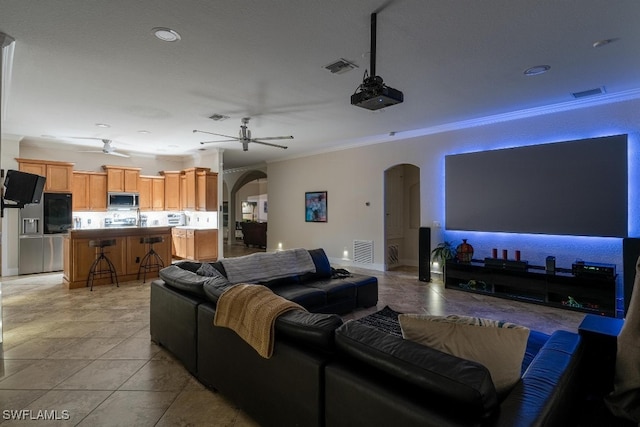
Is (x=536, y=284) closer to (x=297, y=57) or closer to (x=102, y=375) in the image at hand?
(x=297, y=57)

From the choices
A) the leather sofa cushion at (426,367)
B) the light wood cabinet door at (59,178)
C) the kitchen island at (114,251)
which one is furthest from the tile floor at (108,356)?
the light wood cabinet door at (59,178)

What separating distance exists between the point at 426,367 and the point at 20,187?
549 centimetres

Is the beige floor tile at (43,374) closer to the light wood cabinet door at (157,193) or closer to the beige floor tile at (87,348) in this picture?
the beige floor tile at (87,348)

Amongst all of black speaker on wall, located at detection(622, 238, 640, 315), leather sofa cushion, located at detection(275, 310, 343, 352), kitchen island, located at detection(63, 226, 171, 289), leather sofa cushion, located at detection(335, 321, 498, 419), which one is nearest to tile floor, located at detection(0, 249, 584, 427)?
kitchen island, located at detection(63, 226, 171, 289)

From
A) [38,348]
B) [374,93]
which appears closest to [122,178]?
[38,348]

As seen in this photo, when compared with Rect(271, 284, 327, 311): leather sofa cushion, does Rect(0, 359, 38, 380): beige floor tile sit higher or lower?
lower

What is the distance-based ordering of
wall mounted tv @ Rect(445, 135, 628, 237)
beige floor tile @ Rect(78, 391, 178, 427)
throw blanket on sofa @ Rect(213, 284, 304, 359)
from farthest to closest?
1. wall mounted tv @ Rect(445, 135, 628, 237)
2. beige floor tile @ Rect(78, 391, 178, 427)
3. throw blanket on sofa @ Rect(213, 284, 304, 359)

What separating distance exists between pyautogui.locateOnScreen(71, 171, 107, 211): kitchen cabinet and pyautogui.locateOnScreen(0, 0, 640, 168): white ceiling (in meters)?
2.03

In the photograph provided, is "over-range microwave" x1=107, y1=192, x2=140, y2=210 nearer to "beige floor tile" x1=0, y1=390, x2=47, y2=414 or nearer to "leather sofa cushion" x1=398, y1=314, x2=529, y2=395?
"beige floor tile" x1=0, y1=390, x2=47, y2=414

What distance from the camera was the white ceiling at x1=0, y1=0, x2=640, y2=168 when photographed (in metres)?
2.57

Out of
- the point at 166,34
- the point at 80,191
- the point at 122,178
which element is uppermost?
the point at 166,34

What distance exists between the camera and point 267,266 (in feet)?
13.5

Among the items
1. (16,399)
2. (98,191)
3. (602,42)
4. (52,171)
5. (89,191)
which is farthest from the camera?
(98,191)

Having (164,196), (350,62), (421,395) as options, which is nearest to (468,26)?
(350,62)
